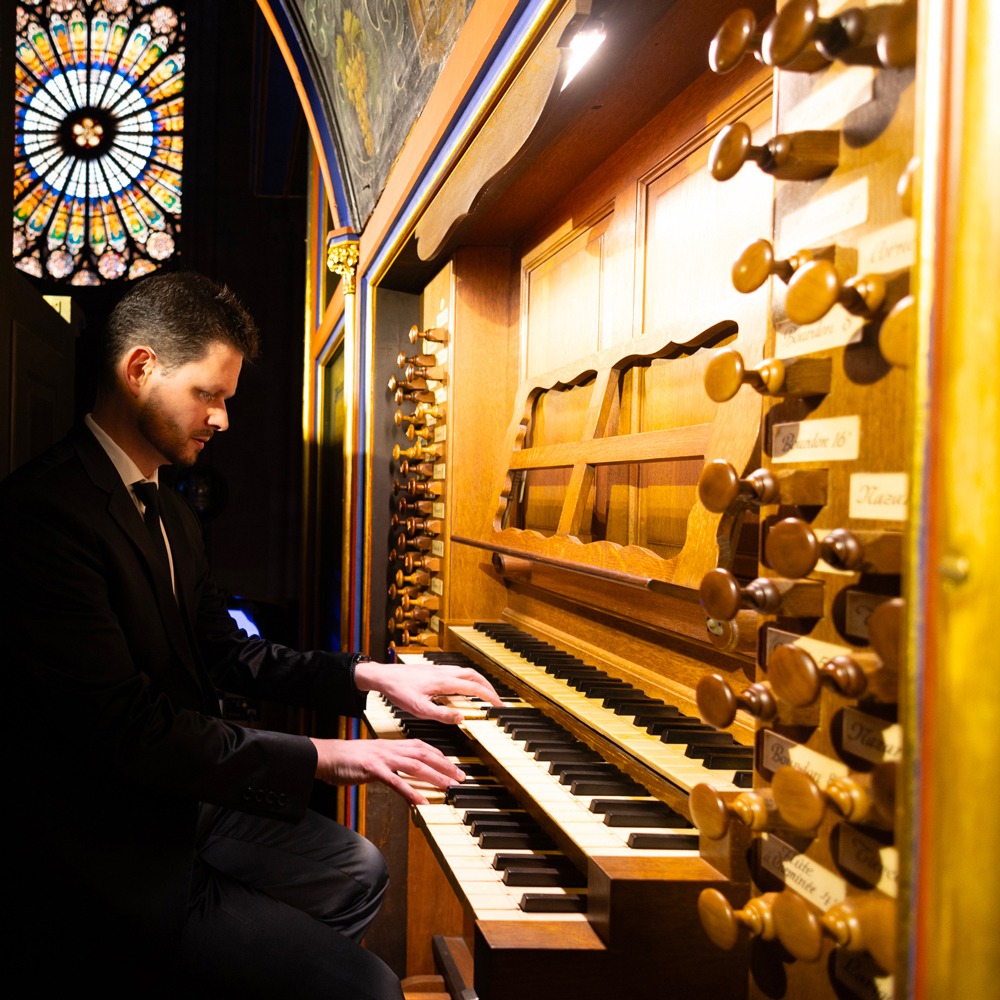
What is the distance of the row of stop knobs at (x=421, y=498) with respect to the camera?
3.24 m

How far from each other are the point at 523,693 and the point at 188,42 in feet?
32.8

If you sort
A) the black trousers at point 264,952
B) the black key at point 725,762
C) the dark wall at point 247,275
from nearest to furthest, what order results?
the black key at point 725,762 < the black trousers at point 264,952 < the dark wall at point 247,275

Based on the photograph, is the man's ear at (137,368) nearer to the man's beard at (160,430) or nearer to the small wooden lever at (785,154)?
the man's beard at (160,430)

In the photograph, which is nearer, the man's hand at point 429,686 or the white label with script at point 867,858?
the white label with script at point 867,858

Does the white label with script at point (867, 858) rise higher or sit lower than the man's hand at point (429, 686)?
higher

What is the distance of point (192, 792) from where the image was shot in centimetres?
168

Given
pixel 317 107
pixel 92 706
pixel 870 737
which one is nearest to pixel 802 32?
pixel 870 737

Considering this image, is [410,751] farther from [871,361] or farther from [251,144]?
[251,144]

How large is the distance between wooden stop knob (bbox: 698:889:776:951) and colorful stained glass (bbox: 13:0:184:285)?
33.5 ft

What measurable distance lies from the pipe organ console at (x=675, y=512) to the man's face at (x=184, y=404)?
752mm

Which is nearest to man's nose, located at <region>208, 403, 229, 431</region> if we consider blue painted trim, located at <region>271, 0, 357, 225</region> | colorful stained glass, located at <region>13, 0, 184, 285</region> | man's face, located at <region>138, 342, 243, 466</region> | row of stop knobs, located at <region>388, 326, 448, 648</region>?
man's face, located at <region>138, 342, 243, 466</region>

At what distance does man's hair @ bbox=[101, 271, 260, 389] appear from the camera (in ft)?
6.82

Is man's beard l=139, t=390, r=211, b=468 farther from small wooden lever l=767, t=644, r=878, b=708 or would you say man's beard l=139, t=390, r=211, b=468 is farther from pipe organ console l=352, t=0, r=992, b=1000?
small wooden lever l=767, t=644, r=878, b=708

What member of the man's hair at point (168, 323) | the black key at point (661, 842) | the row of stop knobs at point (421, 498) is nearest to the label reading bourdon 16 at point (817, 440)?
the black key at point (661, 842)
